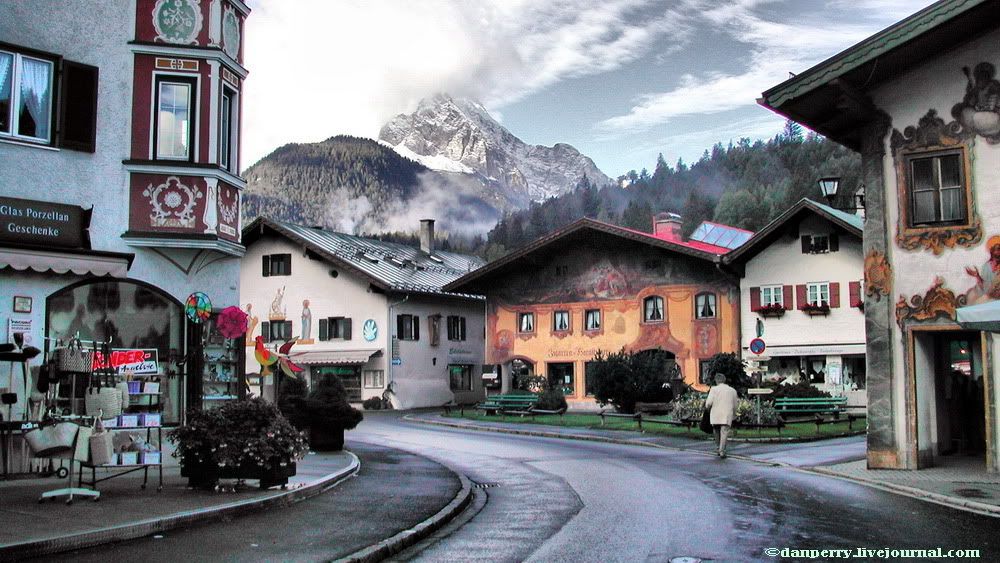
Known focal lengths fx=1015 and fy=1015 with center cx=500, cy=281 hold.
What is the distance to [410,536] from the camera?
10.5 metres

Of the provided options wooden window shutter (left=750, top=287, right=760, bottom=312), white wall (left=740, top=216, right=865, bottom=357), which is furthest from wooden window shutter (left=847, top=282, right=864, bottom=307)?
wooden window shutter (left=750, top=287, right=760, bottom=312)

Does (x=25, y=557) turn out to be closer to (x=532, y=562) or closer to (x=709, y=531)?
(x=532, y=562)

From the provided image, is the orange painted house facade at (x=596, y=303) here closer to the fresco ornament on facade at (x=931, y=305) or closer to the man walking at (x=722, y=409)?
the man walking at (x=722, y=409)

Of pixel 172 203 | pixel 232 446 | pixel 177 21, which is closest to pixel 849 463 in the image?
pixel 232 446

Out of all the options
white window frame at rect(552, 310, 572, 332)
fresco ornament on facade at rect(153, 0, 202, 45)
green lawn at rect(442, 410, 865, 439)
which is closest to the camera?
fresco ornament on facade at rect(153, 0, 202, 45)

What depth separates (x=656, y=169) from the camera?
611ft

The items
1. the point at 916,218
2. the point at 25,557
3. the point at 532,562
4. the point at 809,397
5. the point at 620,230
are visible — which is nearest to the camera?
the point at 25,557

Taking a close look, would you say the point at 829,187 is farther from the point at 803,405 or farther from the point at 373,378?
the point at 373,378

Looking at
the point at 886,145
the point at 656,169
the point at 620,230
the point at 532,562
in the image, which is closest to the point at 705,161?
the point at 656,169

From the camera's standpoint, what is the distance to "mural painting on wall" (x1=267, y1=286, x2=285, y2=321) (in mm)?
52250

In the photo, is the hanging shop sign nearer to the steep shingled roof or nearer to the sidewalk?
the sidewalk

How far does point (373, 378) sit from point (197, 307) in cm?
3299

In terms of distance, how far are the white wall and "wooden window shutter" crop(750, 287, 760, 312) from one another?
21cm

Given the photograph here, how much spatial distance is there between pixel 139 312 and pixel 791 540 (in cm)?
1087
